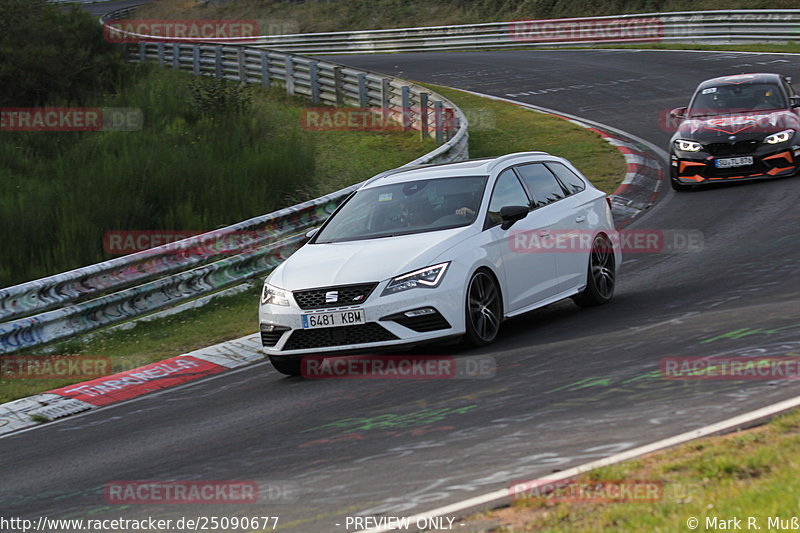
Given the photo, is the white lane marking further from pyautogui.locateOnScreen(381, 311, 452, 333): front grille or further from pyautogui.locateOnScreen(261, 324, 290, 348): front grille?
pyautogui.locateOnScreen(261, 324, 290, 348): front grille

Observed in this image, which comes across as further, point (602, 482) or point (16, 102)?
point (16, 102)

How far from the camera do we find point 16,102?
82.6 ft

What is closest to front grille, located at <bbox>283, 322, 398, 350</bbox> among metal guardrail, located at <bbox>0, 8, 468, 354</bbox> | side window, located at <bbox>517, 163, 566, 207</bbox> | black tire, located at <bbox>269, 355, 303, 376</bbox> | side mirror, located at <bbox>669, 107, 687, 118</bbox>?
black tire, located at <bbox>269, 355, 303, 376</bbox>

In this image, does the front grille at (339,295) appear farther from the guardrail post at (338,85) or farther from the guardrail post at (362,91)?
the guardrail post at (338,85)

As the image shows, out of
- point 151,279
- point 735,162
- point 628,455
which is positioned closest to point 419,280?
point 628,455

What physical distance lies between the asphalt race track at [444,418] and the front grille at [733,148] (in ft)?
16.7

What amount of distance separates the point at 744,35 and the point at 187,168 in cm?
2571

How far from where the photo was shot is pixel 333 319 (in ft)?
28.9

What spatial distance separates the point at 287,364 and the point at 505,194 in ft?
8.50

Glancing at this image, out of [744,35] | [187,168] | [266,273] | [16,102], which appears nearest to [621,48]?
[744,35]

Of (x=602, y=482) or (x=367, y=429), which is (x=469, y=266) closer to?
(x=367, y=429)

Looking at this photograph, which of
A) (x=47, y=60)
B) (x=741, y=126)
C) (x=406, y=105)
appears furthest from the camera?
(x=47, y=60)

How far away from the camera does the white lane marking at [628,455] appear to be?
209 inches

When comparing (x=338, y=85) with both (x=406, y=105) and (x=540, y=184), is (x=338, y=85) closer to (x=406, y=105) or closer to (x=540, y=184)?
(x=406, y=105)
